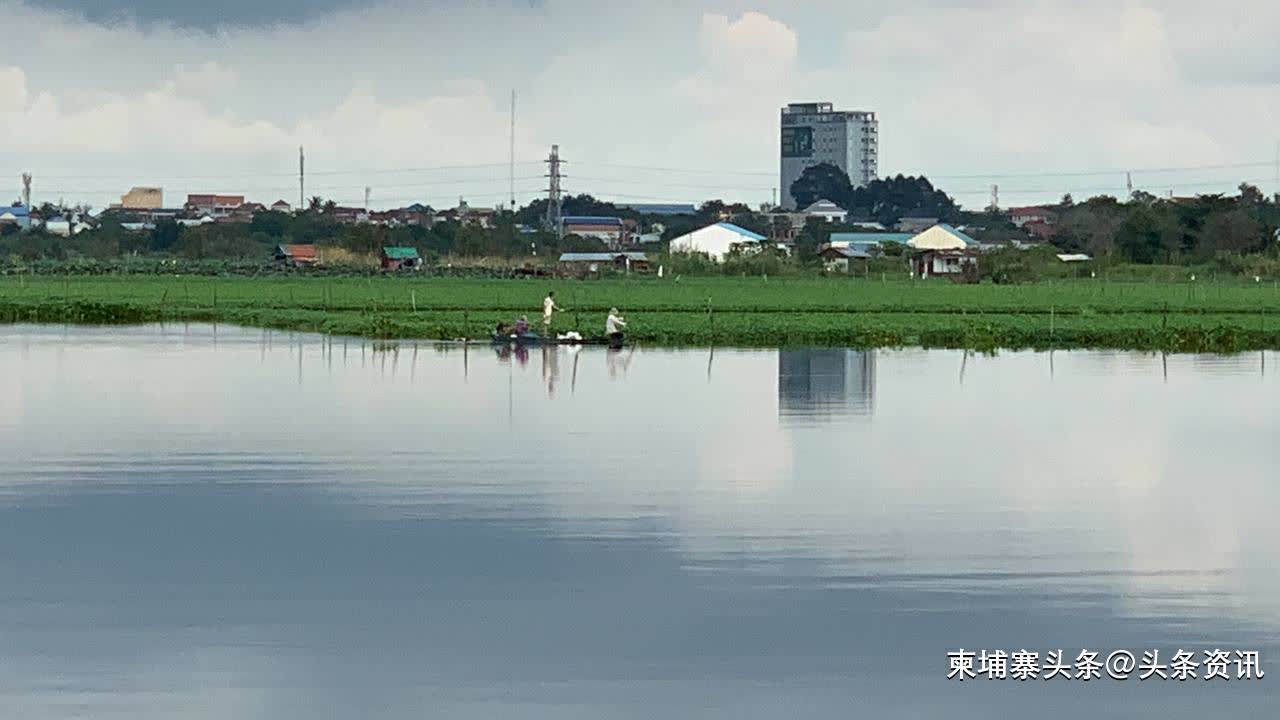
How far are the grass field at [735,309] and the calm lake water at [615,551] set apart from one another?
15.1m

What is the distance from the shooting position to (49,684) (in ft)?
35.9

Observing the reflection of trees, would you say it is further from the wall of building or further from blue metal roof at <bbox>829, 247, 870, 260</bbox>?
the wall of building

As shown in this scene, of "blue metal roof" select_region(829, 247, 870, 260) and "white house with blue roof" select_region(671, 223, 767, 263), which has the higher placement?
"white house with blue roof" select_region(671, 223, 767, 263)

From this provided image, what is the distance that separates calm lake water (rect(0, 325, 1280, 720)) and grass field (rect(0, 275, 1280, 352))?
15146 mm

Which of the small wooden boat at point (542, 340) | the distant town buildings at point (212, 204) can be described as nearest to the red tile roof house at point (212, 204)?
the distant town buildings at point (212, 204)

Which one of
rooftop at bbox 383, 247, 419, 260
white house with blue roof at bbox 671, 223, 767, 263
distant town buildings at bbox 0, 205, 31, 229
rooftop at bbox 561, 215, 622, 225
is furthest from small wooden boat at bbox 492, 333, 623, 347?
rooftop at bbox 561, 215, 622, 225

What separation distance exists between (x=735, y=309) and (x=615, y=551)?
3948 cm

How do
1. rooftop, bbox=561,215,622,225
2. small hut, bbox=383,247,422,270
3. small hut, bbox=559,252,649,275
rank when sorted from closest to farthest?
small hut, bbox=559,252,649,275 < small hut, bbox=383,247,422,270 < rooftop, bbox=561,215,622,225

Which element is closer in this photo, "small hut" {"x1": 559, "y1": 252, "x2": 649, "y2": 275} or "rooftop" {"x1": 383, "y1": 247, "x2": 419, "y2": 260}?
"small hut" {"x1": 559, "y1": 252, "x2": 649, "y2": 275}

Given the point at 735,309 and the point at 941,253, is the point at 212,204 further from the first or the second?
the point at 735,309

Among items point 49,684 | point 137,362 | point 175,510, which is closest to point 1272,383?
point 137,362

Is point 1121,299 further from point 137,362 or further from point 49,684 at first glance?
point 49,684

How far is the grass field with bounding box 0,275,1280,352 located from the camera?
43.0 metres

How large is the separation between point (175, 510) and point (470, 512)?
2308 millimetres
